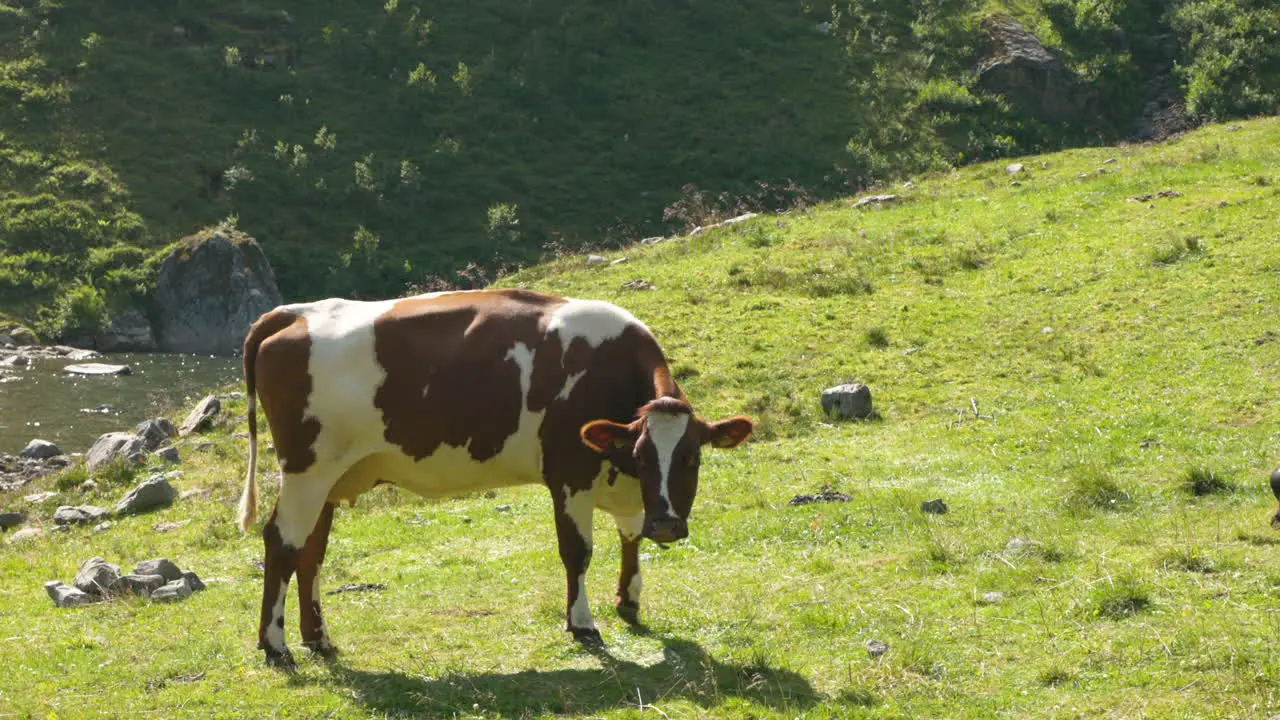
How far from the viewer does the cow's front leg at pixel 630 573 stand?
12.7m

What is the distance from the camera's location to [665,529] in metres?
11.0

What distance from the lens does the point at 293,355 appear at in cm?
1223

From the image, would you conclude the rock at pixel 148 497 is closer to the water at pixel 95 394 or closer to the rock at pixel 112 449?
the rock at pixel 112 449

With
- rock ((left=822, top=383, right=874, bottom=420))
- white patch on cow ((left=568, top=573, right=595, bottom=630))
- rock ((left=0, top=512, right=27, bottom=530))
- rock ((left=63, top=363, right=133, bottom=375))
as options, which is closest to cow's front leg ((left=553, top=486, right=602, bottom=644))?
white patch on cow ((left=568, top=573, right=595, bottom=630))

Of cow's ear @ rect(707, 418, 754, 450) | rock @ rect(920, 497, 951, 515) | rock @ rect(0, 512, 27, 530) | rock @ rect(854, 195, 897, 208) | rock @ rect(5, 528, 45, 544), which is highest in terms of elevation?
cow's ear @ rect(707, 418, 754, 450)

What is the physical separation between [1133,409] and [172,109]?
50512 mm

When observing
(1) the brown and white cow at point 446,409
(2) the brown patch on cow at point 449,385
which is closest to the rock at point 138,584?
(1) the brown and white cow at point 446,409

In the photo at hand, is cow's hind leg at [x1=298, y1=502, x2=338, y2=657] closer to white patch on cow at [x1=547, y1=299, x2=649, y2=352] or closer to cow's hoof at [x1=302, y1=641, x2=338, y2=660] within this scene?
cow's hoof at [x1=302, y1=641, x2=338, y2=660]

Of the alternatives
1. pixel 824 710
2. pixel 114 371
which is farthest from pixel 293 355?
pixel 114 371

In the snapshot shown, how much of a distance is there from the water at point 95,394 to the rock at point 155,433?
2.14 meters

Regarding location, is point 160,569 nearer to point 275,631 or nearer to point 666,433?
point 275,631

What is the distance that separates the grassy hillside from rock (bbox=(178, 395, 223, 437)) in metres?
21.1

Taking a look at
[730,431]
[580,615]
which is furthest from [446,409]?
[730,431]

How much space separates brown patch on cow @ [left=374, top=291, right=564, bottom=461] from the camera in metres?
12.2
